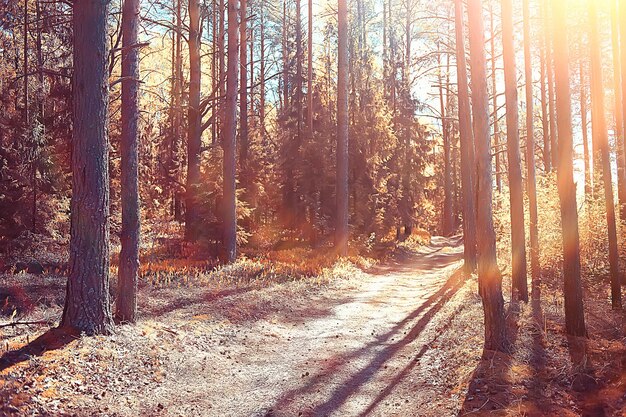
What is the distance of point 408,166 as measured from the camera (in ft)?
101

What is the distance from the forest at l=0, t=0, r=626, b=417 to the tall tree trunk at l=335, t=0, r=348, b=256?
0.29 ft

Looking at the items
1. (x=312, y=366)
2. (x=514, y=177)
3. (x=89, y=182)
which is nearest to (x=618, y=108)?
(x=514, y=177)

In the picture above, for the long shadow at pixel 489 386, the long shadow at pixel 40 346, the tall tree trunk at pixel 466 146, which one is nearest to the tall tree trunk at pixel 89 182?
the long shadow at pixel 40 346

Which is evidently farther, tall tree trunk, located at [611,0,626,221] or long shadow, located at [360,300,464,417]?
tall tree trunk, located at [611,0,626,221]

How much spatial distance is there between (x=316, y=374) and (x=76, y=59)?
5.78 meters

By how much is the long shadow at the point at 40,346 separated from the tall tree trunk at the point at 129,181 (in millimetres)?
1509

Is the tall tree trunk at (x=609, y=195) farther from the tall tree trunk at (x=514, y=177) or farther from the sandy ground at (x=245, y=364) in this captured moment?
the sandy ground at (x=245, y=364)

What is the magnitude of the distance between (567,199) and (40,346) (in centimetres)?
881

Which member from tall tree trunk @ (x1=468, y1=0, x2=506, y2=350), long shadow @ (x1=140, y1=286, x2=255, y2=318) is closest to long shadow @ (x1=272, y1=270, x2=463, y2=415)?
tall tree trunk @ (x1=468, y1=0, x2=506, y2=350)

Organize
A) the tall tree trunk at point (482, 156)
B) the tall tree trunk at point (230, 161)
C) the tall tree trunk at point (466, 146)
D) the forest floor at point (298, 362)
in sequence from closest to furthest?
1. the forest floor at point (298, 362)
2. the tall tree trunk at point (482, 156)
3. the tall tree trunk at point (466, 146)
4. the tall tree trunk at point (230, 161)

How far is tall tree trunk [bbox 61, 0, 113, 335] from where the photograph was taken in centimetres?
668

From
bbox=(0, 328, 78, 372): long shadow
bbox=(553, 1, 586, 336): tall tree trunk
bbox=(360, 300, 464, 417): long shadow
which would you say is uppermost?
bbox=(553, 1, 586, 336): tall tree trunk

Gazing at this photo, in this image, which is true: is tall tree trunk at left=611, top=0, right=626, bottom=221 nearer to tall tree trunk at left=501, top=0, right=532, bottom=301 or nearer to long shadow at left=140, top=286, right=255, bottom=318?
tall tree trunk at left=501, top=0, right=532, bottom=301

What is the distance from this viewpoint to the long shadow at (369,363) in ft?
19.8
